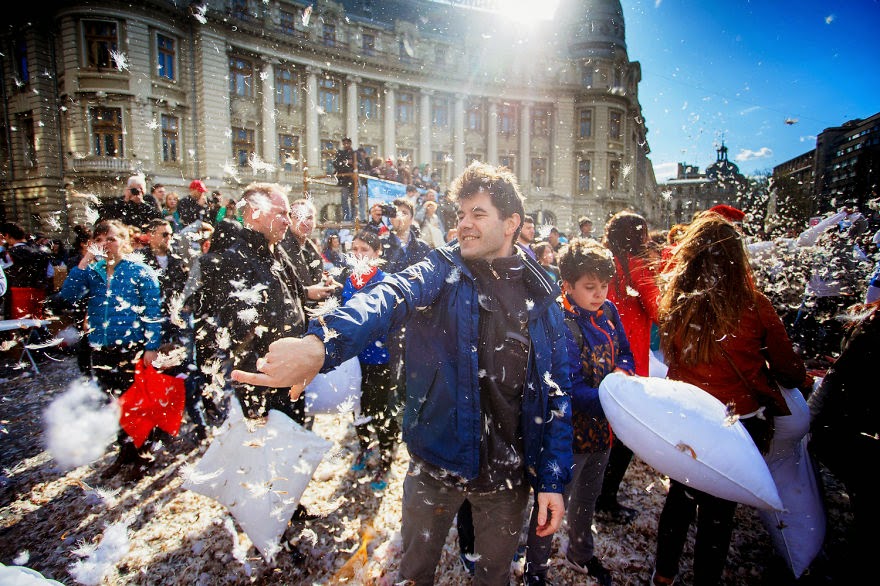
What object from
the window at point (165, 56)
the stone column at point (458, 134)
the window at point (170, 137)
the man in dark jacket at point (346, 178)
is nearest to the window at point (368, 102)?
the stone column at point (458, 134)

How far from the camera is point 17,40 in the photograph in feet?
68.5

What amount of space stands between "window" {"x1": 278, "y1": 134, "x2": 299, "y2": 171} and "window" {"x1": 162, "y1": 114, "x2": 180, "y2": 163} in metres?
5.48

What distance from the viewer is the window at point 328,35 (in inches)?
1047

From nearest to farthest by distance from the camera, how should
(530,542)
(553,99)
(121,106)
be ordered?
1. (530,542)
2. (121,106)
3. (553,99)

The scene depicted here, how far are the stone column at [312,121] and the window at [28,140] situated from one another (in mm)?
13866

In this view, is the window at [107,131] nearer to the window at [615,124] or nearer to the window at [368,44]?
the window at [368,44]

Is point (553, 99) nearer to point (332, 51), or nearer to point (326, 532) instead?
point (332, 51)

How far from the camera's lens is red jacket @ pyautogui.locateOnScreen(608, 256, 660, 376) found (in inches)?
122

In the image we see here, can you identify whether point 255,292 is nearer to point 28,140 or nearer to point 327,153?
point 327,153

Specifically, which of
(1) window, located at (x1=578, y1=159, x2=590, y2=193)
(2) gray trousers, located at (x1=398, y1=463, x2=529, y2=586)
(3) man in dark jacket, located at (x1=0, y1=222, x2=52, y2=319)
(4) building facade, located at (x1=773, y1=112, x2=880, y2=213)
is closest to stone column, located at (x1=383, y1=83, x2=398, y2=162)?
(1) window, located at (x1=578, y1=159, x2=590, y2=193)

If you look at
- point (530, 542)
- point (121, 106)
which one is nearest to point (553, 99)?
point (121, 106)

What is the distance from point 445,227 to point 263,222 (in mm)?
7617

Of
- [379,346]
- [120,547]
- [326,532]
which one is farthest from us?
[379,346]

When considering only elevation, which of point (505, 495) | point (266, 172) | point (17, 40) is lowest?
point (505, 495)
